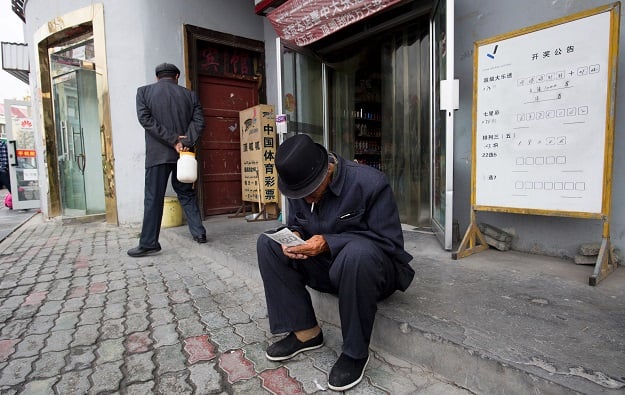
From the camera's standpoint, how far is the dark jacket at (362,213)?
5.56 ft

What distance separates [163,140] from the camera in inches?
147

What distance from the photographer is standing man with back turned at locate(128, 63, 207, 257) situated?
372 cm

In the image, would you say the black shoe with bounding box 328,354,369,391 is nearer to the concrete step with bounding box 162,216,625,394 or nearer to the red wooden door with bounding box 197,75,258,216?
the concrete step with bounding box 162,216,625,394

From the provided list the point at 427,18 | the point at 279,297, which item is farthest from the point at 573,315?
the point at 427,18

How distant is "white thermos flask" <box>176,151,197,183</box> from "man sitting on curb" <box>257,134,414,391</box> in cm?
204

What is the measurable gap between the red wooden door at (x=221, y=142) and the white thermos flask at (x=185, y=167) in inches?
73.6

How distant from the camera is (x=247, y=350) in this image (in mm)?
1945

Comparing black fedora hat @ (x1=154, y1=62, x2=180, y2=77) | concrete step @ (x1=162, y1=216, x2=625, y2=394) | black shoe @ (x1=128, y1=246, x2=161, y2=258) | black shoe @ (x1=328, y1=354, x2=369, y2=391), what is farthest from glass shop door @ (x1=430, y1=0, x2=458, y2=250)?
black shoe @ (x1=128, y1=246, x2=161, y2=258)

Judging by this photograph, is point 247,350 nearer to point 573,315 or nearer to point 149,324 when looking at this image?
point 149,324

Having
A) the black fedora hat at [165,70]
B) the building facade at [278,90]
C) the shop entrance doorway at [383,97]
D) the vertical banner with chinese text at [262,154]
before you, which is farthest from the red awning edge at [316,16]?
the black fedora hat at [165,70]

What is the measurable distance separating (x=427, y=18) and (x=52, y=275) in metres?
4.52

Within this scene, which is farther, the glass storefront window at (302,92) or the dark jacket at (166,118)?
the glass storefront window at (302,92)

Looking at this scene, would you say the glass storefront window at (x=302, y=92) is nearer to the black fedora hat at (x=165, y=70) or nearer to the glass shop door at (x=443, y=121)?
the black fedora hat at (x=165, y=70)

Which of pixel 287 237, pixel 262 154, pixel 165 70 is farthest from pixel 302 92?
pixel 287 237
